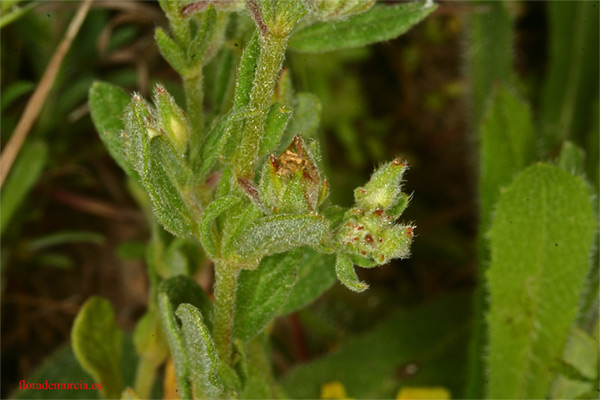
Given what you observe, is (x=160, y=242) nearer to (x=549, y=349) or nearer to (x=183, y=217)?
(x=183, y=217)

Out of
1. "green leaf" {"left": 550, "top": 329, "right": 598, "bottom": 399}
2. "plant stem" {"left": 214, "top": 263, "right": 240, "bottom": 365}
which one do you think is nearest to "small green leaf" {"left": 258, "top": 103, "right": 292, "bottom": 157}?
"plant stem" {"left": 214, "top": 263, "right": 240, "bottom": 365}

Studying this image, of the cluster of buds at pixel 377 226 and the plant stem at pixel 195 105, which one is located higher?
the plant stem at pixel 195 105

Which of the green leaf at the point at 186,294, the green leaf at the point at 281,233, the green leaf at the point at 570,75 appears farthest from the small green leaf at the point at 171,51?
the green leaf at the point at 570,75

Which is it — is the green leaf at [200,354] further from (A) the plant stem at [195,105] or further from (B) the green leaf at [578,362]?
(B) the green leaf at [578,362]

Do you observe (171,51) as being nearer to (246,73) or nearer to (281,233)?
(246,73)

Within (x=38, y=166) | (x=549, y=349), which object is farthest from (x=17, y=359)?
(x=549, y=349)

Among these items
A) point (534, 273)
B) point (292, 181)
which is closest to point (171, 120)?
point (292, 181)
